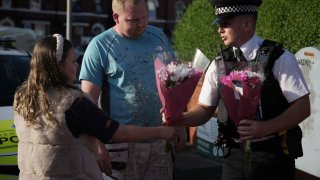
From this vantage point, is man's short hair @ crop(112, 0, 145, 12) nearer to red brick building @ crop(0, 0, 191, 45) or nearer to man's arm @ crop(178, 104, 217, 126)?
man's arm @ crop(178, 104, 217, 126)

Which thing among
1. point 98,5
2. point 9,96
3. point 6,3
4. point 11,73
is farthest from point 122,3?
point 98,5

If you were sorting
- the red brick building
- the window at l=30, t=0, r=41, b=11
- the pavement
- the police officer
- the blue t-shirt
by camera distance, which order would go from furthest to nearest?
the window at l=30, t=0, r=41, b=11 → the red brick building → the pavement → the blue t-shirt → the police officer

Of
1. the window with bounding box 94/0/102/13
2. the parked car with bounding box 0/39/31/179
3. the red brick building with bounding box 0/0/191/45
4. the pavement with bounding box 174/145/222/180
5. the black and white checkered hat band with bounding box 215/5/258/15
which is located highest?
the window with bounding box 94/0/102/13

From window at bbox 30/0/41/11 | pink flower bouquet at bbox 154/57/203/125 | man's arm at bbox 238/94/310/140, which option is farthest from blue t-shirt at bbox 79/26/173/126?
window at bbox 30/0/41/11

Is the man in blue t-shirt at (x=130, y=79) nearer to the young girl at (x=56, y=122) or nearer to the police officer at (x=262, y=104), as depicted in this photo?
the police officer at (x=262, y=104)

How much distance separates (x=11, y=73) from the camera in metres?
5.59

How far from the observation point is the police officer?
2.83 metres

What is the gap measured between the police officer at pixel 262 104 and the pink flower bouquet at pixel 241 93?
0.17 ft

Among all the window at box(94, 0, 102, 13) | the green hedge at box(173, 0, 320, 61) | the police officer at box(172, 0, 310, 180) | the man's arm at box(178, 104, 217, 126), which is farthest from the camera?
the window at box(94, 0, 102, 13)

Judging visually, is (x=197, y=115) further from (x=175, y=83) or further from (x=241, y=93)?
(x=241, y=93)

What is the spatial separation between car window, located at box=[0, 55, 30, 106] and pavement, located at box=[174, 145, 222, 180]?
2.33 meters

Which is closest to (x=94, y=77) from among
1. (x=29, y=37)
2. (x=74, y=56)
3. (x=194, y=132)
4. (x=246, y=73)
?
(x=74, y=56)

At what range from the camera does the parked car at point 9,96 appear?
14.5 feet

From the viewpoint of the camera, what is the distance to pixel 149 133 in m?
2.83
